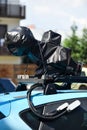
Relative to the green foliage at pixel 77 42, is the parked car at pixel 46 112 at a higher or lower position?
higher

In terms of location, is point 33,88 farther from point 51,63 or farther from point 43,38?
point 43,38

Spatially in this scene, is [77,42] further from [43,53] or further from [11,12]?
[43,53]

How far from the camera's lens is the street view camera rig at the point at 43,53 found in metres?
4.66

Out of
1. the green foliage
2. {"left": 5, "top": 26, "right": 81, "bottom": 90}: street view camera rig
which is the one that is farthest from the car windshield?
the green foliage

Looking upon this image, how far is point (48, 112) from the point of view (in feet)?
13.7

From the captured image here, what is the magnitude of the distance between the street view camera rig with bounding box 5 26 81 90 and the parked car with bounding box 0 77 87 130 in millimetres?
375

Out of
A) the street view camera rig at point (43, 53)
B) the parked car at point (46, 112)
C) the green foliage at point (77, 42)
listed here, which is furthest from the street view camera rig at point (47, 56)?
the green foliage at point (77, 42)

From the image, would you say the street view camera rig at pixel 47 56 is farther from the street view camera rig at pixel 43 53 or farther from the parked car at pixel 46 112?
the parked car at pixel 46 112

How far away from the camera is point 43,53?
15.6 ft

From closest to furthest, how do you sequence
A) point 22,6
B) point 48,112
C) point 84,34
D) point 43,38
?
point 48,112 < point 43,38 < point 84,34 < point 22,6

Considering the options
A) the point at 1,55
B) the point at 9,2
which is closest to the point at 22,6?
the point at 9,2

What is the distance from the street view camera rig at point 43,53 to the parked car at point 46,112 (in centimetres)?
37

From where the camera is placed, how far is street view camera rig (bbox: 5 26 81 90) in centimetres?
466

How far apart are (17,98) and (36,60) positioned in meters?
0.64
